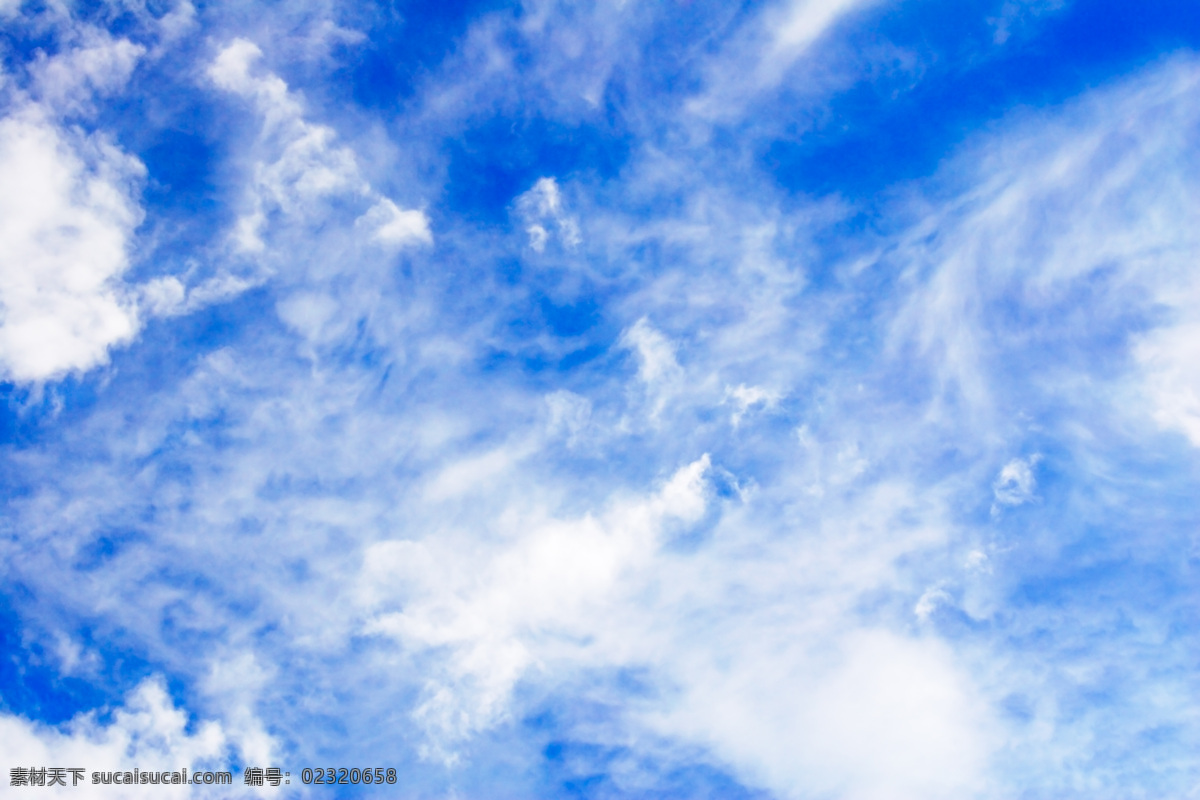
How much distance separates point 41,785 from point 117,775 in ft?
29.9

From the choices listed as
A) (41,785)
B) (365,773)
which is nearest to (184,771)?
(41,785)

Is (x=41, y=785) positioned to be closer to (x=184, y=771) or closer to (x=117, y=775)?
(x=117, y=775)

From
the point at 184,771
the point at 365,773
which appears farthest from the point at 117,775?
the point at 365,773

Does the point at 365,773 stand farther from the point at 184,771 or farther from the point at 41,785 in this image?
the point at 41,785

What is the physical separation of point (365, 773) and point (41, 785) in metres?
38.9

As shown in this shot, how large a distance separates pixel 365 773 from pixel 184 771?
74.3 feet

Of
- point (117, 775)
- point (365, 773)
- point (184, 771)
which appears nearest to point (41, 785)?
point (117, 775)

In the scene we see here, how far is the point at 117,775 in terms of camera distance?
3580 inches

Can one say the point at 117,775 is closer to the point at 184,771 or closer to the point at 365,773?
the point at 184,771

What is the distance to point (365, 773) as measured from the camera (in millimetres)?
98062

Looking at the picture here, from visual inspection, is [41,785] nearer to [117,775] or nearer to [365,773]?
[117,775]

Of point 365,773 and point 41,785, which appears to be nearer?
point 41,785

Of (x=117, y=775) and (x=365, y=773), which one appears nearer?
(x=117, y=775)
